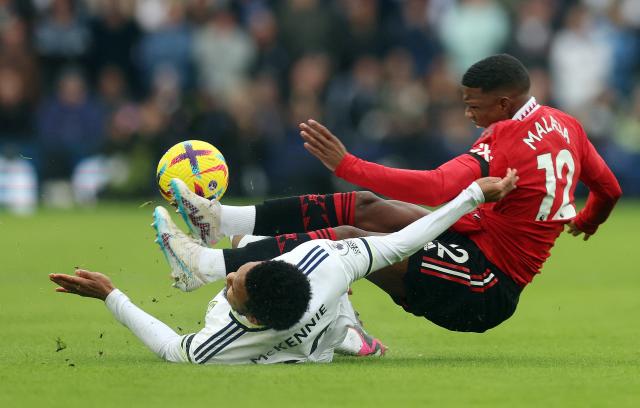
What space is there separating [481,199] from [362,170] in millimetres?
755

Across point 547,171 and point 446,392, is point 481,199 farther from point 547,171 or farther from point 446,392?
point 446,392

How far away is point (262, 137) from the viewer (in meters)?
23.0

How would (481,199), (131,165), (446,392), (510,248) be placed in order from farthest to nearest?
(131,165), (510,248), (481,199), (446,392)

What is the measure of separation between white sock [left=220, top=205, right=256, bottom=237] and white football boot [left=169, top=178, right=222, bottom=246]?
5 centimetres

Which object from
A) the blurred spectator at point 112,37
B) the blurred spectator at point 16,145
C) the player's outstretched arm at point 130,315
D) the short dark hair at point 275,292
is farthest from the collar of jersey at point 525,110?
the blurred spectator at point 112,37

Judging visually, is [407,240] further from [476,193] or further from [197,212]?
[197,212]

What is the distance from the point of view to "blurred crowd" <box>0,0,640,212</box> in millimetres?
22875

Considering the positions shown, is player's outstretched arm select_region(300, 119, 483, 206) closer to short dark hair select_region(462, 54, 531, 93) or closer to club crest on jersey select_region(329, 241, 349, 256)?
club crest on jersey select_region(329, 241, 349, 256)

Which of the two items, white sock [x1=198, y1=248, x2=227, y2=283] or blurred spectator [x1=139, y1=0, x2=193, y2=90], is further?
blurred spectator [x1=139, y1=0, x2=193, y2=90]

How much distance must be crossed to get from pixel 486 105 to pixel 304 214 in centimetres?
141

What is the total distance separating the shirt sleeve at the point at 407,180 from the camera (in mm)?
8312

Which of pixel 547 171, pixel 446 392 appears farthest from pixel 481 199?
pixel 446 392

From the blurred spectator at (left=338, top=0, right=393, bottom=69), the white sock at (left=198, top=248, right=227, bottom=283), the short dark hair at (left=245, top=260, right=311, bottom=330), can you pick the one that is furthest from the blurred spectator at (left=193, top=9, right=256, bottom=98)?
the short dark hair at (left=245, top=260, right=311, bottom=330)

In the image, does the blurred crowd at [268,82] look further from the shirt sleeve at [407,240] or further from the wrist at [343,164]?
the shirt sleeve at [407,240]
